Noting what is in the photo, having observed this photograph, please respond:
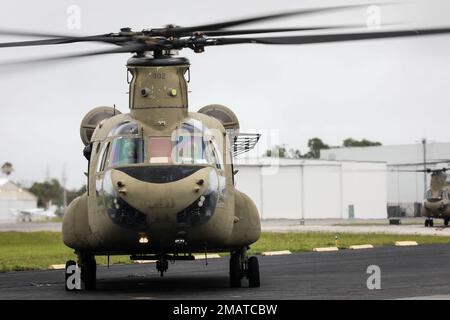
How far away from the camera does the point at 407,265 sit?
25.8 meters

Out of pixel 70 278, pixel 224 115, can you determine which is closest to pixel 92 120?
pixel 224 115

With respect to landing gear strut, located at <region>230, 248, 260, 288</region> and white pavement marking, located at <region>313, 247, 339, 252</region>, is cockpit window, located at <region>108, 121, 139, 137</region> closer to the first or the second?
landing gear strut, located at <region>230, 248, 260, 288</region>

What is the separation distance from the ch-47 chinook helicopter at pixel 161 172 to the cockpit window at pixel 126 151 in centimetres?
2

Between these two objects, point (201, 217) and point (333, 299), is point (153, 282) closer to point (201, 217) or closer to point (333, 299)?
point (201, 217)

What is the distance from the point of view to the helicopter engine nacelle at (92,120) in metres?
20.2

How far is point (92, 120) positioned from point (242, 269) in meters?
4.64

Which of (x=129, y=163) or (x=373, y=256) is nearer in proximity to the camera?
(x=129, y=163)

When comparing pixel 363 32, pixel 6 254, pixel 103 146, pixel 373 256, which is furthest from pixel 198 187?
pixel 6 254

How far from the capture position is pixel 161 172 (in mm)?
16703

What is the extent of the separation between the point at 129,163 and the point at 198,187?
57.9 inches

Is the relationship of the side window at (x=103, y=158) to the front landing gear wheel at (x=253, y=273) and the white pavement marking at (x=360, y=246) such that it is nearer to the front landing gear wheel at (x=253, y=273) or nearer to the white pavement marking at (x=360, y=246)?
the front landing gear wheel at (x=253, y=273)

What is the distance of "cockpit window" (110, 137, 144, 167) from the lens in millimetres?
17266

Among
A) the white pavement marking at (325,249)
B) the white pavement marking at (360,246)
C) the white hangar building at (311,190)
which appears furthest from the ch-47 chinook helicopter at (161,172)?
the white hangar building at (311,190)

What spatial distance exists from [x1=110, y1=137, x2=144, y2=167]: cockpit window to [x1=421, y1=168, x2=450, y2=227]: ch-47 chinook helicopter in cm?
4703
